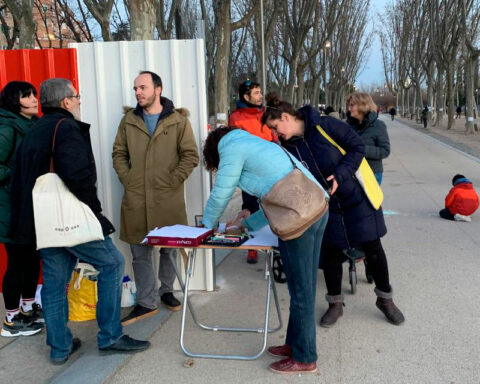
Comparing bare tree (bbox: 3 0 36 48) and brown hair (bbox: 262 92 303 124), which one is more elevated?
bare tree (bbox: 3 0 36 48)

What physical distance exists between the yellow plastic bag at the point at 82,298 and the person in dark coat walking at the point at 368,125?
2.81m

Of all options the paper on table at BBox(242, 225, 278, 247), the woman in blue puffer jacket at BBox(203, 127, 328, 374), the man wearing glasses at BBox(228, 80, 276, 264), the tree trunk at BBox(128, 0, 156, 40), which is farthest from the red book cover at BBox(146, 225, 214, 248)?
the tree trunk at BBox(128, 0, 156, 40)

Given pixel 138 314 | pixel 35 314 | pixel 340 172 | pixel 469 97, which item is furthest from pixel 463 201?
pixel 469 97

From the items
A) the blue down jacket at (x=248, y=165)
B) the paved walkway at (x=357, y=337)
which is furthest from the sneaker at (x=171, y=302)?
the blue down jacket at (x=248, y=165)

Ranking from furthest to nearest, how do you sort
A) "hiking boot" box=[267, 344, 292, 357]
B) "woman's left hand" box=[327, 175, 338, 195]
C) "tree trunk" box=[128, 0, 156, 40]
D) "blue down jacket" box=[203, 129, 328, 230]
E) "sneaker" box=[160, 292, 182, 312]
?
"tree trunk" box=[128, 0, 156, 40] → "sneaker" box=[160, 292, 182, 312] → "woman's left hand" box=[327, 175, 338, 195] → "hiking boot" box=[267, 344, 292, 357] → "blue down jacket" box=[203, 129, 328, 230]

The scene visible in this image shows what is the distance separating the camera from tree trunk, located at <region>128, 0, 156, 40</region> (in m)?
8.20

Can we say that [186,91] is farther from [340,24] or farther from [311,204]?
[340,24]

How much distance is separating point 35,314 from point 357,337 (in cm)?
255

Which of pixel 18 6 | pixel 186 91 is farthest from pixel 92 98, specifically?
pixel 18 6

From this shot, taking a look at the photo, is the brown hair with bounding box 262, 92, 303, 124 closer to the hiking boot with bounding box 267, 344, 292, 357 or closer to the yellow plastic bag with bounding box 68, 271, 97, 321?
the hiking boot with bounding box 267, 344, 292, 357

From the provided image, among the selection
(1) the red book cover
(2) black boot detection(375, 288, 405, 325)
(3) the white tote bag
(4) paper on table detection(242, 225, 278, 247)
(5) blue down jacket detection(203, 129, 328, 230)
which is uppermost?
(5) blue down jacket detection(203, 129, 328, 230)

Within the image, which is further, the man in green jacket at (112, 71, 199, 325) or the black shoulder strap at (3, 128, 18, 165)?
the man in green jacket at (112, 71, 199, 325)

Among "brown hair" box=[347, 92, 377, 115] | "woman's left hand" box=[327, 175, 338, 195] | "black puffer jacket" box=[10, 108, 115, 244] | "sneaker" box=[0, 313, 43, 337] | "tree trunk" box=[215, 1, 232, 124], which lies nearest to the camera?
"black puffer jacket" box=[10, 108, 115, 244]

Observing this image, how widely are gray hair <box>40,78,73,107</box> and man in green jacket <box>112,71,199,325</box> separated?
0.80 m
